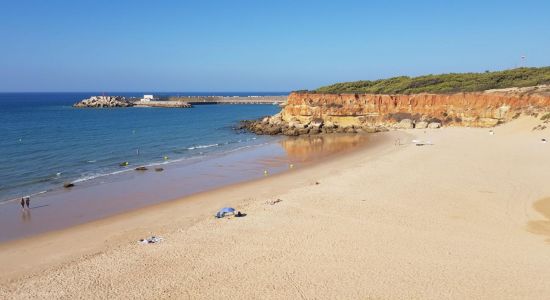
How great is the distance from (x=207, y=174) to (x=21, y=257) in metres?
14.5

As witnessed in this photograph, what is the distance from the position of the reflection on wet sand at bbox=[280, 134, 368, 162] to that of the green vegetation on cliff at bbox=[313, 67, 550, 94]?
47.0 feet

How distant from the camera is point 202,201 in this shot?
20562 millimetres

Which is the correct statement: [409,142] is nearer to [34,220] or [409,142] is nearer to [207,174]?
[207,174]

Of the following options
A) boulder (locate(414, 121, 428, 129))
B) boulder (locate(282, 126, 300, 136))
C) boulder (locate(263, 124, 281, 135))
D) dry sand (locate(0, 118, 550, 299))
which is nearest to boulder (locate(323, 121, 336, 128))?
boulder (locate(282, 126, 300, 136))

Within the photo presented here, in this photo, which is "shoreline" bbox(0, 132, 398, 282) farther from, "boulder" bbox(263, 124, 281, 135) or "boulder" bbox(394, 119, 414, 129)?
"boulder" bbox(394, 119, 414, 129)

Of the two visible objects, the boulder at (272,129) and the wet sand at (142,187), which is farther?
the boulder at (272,129)

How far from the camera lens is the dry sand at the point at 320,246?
1116 cm

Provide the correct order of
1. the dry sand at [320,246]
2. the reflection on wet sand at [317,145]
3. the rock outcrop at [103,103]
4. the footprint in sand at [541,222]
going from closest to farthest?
the dry sand at [320,246] → the footprint in sand at [541,222] → the reflection on wet sand at [317,145] → the rock outcrop at [103,103]

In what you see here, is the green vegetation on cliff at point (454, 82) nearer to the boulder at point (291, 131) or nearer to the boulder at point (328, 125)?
the boulder at point (328, 125)

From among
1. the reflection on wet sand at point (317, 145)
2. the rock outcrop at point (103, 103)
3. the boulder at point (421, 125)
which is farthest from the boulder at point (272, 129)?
the rock outcrop at point (103, 103)

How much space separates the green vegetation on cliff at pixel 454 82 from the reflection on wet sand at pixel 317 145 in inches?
564

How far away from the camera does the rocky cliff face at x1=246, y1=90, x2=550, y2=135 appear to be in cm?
4556

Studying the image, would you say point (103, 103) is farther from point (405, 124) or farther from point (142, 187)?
point (142, 187)

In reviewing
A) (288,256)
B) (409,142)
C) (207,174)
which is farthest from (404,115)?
(288,256)
